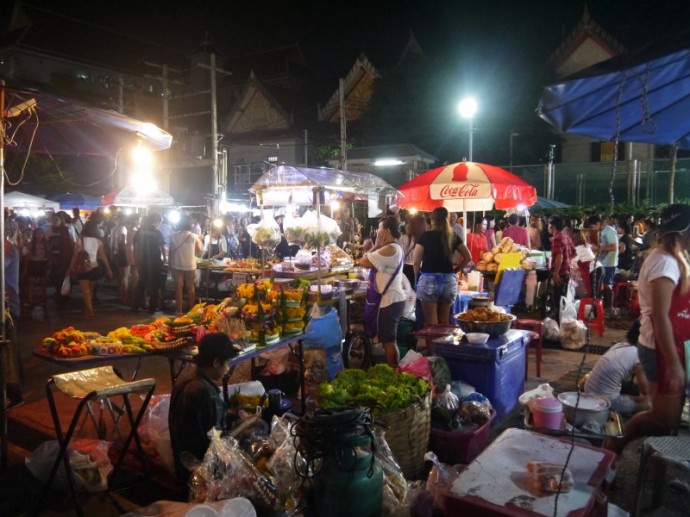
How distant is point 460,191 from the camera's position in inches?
335

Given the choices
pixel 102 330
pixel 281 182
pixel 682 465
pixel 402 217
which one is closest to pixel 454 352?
pixel 682 465

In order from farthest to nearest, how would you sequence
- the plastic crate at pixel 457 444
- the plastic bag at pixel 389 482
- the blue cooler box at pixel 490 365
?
the blue cooler box at pixel 490 365
the plastic crate at pixel 457 444
the plastic bag at pixel 389 482

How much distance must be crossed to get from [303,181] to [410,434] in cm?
499

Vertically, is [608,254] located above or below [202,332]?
above

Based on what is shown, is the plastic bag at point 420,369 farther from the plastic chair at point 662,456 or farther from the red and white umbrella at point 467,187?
the red and white umbrella at point 467,187

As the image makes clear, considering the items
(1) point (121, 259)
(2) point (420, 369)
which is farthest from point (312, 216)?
(1) point (121, 259)

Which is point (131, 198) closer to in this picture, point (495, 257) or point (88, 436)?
point (495, 257)

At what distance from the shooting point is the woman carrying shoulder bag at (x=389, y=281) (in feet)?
21.2

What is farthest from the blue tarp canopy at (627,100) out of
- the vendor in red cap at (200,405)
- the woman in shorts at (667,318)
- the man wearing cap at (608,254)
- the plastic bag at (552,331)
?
the man wearing cap at (608,254)

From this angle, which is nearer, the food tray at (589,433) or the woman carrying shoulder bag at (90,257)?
the food tray at (589,433)

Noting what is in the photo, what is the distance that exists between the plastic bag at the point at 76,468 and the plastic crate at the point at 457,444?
2762mm

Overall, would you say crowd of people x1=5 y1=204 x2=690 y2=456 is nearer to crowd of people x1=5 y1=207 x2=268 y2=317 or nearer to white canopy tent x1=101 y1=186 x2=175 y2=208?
crowd of people x1=5 y1=207 x2=268 y2=317

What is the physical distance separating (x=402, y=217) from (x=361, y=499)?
483 inches

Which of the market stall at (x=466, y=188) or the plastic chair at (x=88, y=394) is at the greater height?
the market stall at (x=466, y=188)
